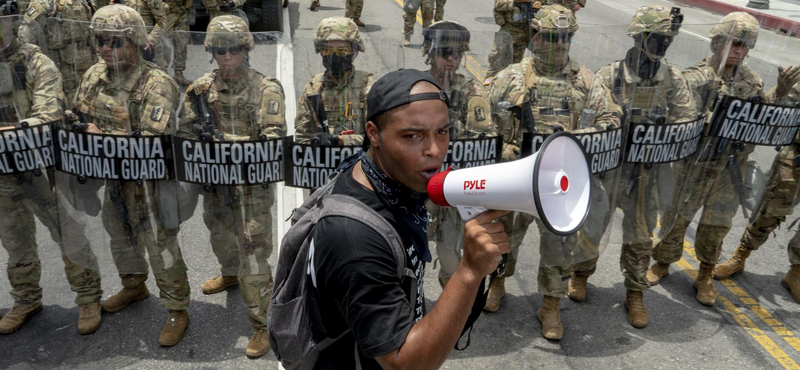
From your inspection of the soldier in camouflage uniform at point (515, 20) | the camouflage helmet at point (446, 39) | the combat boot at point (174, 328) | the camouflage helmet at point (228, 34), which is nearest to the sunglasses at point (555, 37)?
the camouflage helmet at point (446, 39)

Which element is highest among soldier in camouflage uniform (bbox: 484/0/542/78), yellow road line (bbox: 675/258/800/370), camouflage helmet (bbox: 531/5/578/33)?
camouflage helmet (bbox: 531/5/578/33)

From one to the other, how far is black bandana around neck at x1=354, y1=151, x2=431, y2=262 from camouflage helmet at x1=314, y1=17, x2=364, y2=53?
2255 millimetres

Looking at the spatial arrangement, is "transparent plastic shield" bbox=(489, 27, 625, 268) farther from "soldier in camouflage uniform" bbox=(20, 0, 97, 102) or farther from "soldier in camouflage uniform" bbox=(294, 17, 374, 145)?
"soldier in camouflage uniform" bbox=(20, 0, 97, 102)

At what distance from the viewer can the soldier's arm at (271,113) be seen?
4105mm

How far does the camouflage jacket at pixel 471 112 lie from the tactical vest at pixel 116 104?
6.47 ft

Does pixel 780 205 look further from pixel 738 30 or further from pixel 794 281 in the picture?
pixel 738 30

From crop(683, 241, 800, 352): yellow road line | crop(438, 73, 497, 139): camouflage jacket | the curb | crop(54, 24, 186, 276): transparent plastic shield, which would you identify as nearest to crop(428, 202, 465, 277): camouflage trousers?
crop(438, 73, 497, 139): camouflage jacket

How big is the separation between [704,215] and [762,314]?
0.95m

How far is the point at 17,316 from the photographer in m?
4.66

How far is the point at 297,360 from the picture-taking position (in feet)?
6.63

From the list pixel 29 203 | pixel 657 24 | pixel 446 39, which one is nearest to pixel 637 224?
pixel 657 24

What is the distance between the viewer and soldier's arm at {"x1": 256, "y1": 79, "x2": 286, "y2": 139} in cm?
411

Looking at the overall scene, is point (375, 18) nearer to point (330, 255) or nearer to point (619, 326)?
point (619, 326)

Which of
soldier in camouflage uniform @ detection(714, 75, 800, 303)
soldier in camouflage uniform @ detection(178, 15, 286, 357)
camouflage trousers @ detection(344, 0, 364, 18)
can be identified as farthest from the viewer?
camouflage trousers @ detection(344, 0, 364, 18)
